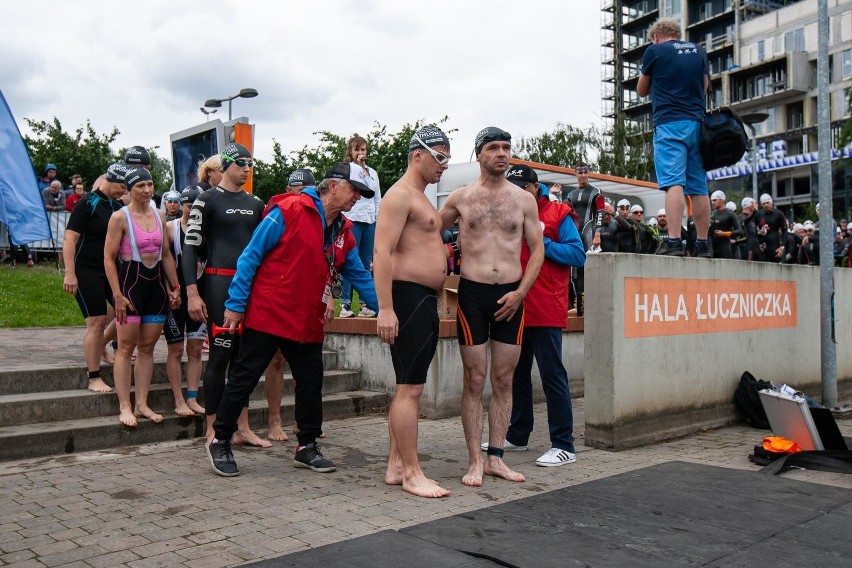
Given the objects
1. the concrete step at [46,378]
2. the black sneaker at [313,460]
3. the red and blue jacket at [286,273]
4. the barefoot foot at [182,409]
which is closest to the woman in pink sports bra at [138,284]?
the barefoot foot at [182,409]

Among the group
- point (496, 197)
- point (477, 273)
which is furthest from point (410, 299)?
point (496, 197)

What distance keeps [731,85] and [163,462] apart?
2799 inches

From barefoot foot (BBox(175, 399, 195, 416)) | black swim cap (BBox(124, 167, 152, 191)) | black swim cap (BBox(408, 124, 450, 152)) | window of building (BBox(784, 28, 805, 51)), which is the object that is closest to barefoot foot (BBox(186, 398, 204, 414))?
barefoot foot (BBox(175, 399, 195, 416))

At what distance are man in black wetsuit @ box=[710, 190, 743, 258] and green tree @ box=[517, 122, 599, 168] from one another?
3657 centimetres

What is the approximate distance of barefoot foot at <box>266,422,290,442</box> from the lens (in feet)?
21.4

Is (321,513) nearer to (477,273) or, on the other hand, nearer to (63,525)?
(63,525)

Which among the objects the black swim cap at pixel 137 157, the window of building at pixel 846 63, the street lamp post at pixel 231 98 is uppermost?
the window of building at pixel 846 63

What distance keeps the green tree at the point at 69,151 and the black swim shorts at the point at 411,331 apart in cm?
2657

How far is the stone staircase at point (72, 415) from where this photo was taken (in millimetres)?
5699

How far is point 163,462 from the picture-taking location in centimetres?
561

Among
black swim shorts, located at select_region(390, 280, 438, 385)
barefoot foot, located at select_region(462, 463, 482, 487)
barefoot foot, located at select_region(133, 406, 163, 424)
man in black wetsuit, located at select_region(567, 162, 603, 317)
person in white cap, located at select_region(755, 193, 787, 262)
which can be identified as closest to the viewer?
black swim shorts, located at select_region(390, 280, 438, 385)

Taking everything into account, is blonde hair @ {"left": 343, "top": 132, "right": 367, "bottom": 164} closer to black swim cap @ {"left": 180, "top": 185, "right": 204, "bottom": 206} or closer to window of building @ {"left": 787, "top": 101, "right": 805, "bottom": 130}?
black swim cap @ {"left": 180, "top": 185, "right": 204, "bottom": 206}

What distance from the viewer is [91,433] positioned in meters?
5.89

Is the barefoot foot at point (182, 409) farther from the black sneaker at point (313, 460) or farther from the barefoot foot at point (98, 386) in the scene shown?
the black sneaker at point (313, 460)
